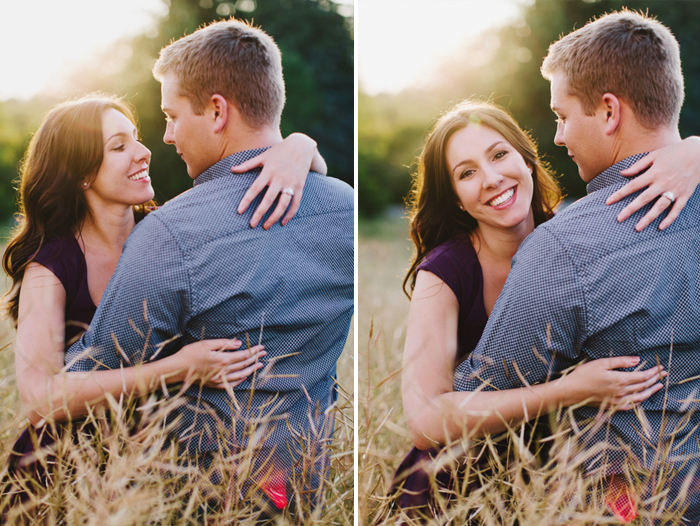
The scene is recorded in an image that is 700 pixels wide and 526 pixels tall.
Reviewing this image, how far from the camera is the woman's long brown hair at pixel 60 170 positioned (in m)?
1.67

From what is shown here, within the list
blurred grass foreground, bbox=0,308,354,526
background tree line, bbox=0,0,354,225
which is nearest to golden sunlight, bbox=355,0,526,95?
blurred grass foreground, bbox=0,308,354,526

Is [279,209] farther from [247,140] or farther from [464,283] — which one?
[464,283]

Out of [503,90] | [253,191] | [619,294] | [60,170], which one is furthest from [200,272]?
[503,90]

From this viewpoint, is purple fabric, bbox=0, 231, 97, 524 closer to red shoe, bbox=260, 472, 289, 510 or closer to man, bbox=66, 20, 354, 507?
man, bbox=66, 20, 354, 507

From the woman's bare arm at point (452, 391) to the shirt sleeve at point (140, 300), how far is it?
65cm

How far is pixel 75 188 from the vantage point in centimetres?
170

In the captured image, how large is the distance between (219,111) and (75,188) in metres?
0.57

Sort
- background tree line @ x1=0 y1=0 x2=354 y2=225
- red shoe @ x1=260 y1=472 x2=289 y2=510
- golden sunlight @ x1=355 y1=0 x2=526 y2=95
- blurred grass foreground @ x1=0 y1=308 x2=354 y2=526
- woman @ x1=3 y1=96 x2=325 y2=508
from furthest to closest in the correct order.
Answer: background tree line @ x1=0 y1=0 x2=354 y2=225, golden sunlight @ x1=355 y1=0 x2=526 y2=95, red shoe @ x1=260 y1=472 x2=289 y2=510, woman @ x1=3 y1=96 x2=325 y2=508, blurred grass foreground @ x1=0 y1=308 x2=354 y2=526

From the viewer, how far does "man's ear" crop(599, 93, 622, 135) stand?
1406 millimetres

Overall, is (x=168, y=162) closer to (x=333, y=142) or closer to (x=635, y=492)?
(x=333, y=142)

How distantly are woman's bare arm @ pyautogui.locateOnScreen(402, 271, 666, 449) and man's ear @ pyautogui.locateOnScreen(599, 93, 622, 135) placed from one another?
2.03 feet

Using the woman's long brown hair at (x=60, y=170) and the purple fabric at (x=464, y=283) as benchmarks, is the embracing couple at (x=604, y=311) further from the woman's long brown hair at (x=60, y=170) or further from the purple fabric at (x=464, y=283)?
the woman's long brown hair at (x=60, y=170)

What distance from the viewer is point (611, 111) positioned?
1419 mm

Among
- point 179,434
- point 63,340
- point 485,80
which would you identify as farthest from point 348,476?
point 485,80
